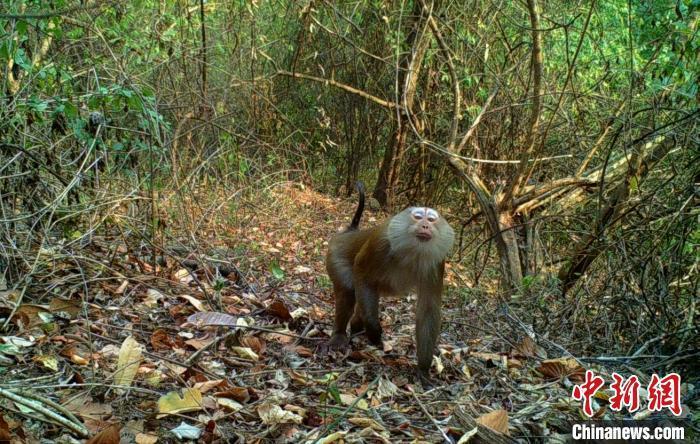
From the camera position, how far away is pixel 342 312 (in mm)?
5375

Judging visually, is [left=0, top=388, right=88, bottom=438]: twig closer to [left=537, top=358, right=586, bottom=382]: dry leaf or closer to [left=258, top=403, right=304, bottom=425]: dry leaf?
[left=258, top=403, right=304, bottom=425]: dry leaf

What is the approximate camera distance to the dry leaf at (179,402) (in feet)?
11.3

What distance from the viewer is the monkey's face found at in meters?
4.77

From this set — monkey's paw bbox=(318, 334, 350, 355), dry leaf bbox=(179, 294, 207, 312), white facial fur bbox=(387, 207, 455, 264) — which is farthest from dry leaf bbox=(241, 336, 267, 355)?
white facial fur bbox=(387, 207, 455, 264)

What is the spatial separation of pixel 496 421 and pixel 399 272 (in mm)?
1578

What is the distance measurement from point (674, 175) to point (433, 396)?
8.48ft

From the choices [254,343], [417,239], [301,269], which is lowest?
[301,269]

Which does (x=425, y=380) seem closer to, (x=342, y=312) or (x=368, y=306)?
(x=368, y=306)

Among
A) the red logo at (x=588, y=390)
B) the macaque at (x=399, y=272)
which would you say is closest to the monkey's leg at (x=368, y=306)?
the macaque at (x=399, y=272)

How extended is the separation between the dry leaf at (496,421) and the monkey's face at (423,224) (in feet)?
4.66

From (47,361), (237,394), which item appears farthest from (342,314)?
(47,361)

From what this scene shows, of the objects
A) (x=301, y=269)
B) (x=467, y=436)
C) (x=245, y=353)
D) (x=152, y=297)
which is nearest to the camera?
(x=467, y=436)

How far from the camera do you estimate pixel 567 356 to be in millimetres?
5105

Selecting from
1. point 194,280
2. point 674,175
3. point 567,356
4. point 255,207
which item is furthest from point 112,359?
point 255,207
